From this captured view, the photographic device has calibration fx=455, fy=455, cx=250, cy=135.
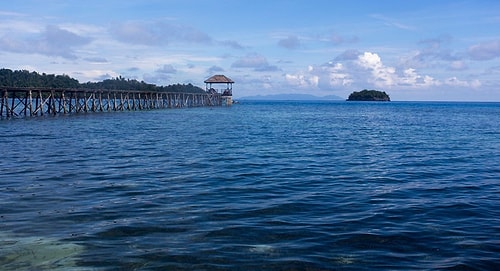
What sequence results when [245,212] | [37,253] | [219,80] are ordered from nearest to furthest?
[37,253] → [245,212] → [219,80]

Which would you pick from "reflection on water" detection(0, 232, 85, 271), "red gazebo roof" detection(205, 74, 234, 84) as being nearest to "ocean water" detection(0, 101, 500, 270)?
"reflection on water" detection(0, 232, 85, 271)

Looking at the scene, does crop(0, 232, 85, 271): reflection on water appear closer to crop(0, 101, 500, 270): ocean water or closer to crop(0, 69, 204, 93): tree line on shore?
crop(0, 101, 500, 270): ocean water

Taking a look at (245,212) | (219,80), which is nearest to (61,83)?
(219,80)

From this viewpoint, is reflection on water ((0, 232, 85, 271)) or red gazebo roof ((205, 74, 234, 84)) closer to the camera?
reflection on water ((0, 232, 85, 271))

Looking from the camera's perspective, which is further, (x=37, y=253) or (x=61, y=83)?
(x=61, y=83)

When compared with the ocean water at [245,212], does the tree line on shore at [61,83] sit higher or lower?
higher

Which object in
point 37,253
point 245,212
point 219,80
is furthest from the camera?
point 219,80

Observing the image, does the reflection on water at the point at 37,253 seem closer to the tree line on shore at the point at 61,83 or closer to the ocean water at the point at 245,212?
the ocean water at the point at 245,212

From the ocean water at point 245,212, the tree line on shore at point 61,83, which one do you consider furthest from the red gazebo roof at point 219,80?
the ocean water at point 245,212

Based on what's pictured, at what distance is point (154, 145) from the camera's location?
23859 mm

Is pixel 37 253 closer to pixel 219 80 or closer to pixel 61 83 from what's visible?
pixel 219 80

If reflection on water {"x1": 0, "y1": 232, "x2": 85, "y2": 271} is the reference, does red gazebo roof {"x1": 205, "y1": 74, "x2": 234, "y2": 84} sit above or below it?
above

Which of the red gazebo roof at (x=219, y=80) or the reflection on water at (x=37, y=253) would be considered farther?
the red gazebo roof at (x=219, y=80)

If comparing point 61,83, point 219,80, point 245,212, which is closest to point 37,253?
point 245,212
